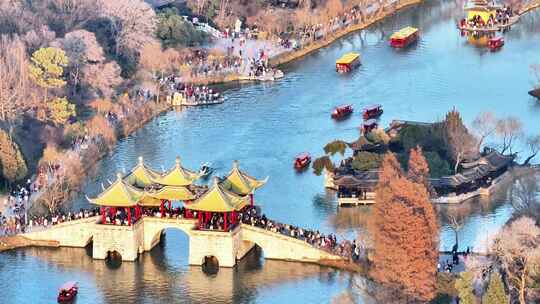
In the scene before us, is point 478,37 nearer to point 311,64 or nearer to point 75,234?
point 311,64

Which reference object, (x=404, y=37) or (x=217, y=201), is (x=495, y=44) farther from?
(x=217, y=201)

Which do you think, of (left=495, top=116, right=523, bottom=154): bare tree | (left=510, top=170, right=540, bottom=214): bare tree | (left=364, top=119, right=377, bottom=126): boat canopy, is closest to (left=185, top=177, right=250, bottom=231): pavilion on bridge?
(left=510, top=170, right=540, bottom=214): bare tree

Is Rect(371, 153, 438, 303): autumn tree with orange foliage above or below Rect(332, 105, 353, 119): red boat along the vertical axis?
below

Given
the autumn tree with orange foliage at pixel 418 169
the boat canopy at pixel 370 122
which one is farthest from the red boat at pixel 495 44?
A: the autumn tree with orange foliage at pixel 418 169

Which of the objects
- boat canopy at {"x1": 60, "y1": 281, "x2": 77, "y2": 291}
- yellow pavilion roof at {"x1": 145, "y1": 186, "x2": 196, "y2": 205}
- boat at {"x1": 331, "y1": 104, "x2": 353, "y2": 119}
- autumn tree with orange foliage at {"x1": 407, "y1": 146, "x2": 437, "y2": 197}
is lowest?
boat canopy at {"x1": 60, "y1": 281, "x2": 77, "y2": 291}

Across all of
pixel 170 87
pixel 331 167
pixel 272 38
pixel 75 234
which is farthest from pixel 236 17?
pixel 75 234

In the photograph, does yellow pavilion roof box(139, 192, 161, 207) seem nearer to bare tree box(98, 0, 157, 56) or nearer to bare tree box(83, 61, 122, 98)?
bare tree box(83, 61, 122, 98)

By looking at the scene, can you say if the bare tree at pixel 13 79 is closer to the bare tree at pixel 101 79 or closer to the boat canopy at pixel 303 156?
the bare tree at pixel 101 79
